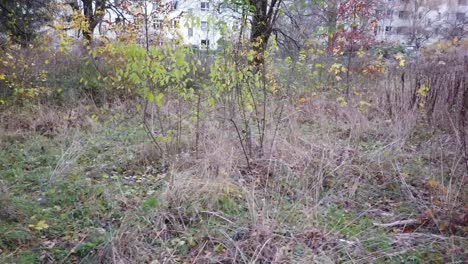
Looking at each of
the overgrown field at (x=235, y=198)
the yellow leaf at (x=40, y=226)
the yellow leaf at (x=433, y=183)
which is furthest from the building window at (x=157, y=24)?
the yellow leaf at (x=433, y=183)

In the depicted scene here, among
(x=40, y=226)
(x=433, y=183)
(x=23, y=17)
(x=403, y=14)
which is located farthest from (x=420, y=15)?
(x=40, y=226)

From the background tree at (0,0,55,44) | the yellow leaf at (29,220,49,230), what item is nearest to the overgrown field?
the yellow leaf at (29,220,49,230)

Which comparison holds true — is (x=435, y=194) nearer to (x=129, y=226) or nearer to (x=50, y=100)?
(x=129, y=226)

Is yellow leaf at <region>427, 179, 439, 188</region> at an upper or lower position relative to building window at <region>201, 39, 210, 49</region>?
lower

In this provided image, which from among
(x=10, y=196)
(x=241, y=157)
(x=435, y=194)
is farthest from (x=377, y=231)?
(x=10, y=196)

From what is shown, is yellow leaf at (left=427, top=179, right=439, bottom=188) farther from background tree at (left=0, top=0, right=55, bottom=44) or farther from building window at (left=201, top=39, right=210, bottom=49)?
background tree at (left=0, top=0, right=55, bottom=44)

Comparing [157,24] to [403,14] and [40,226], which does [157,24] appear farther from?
[403,14]

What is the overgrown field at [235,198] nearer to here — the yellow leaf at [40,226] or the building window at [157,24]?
the yellow leaf at [40,226]

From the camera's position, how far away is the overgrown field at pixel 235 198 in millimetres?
2717

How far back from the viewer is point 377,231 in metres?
2.99

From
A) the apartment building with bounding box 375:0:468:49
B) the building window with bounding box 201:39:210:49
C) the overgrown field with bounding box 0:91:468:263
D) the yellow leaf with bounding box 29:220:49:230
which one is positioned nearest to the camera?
the overgrown field with bounding box 0:91:468:263

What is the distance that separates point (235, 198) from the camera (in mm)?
3467

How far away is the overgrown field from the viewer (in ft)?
8.91

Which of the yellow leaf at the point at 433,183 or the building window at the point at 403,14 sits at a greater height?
the building window at the point at 403,14
